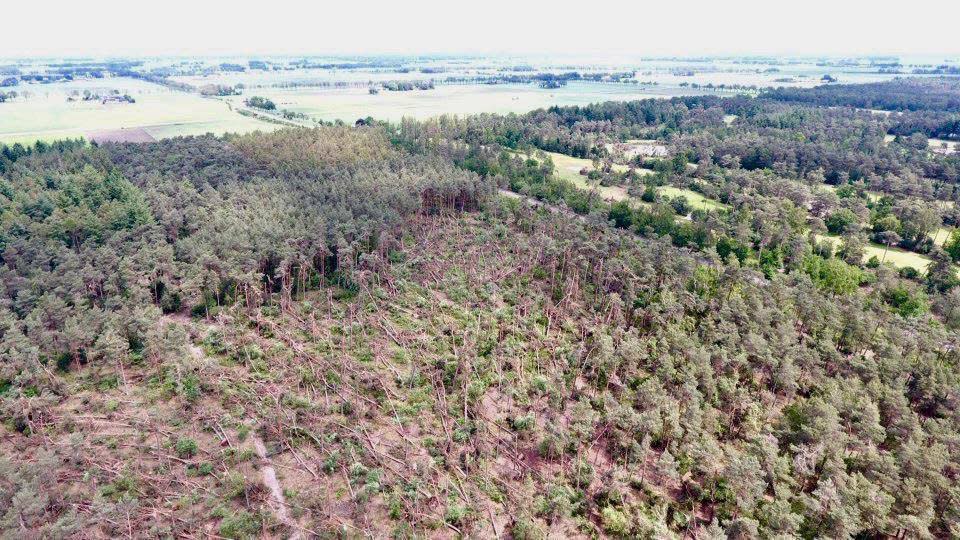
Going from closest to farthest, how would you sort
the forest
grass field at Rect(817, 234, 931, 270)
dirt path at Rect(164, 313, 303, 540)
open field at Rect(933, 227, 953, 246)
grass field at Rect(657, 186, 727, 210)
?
dirt path at Rect(164, 313, 303, 540) < the forest < grass field at Rect(817, 234, 931, 270) < open field at Rect(933, 227, 953, 246) < grass field at Rect(657, 186, 727, 210)

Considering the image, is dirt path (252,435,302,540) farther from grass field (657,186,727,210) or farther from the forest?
grass field (657,186,727,210)

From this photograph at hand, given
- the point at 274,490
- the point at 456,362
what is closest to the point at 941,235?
the point at 456,362

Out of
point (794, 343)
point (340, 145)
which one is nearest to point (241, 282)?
point (794, 343)

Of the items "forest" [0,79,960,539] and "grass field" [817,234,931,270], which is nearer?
"forest" [0,79,960,539]

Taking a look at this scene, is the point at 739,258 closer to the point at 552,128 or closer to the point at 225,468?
the point at 225,468

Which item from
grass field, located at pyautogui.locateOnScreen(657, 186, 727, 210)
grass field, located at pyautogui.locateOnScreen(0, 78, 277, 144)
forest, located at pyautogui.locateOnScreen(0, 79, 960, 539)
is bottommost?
forest, located at pyautogui.locateOnScreen(0, 79, 960, 539)

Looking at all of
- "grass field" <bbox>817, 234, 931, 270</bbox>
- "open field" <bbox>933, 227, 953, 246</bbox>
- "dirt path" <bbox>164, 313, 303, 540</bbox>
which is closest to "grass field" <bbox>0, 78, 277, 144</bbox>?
"dirt path" <bbox>164, 313, 303, 540</bbox>

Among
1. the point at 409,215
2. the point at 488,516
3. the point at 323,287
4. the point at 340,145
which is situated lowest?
the point at 488,516

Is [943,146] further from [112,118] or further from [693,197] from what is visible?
[112,118]
